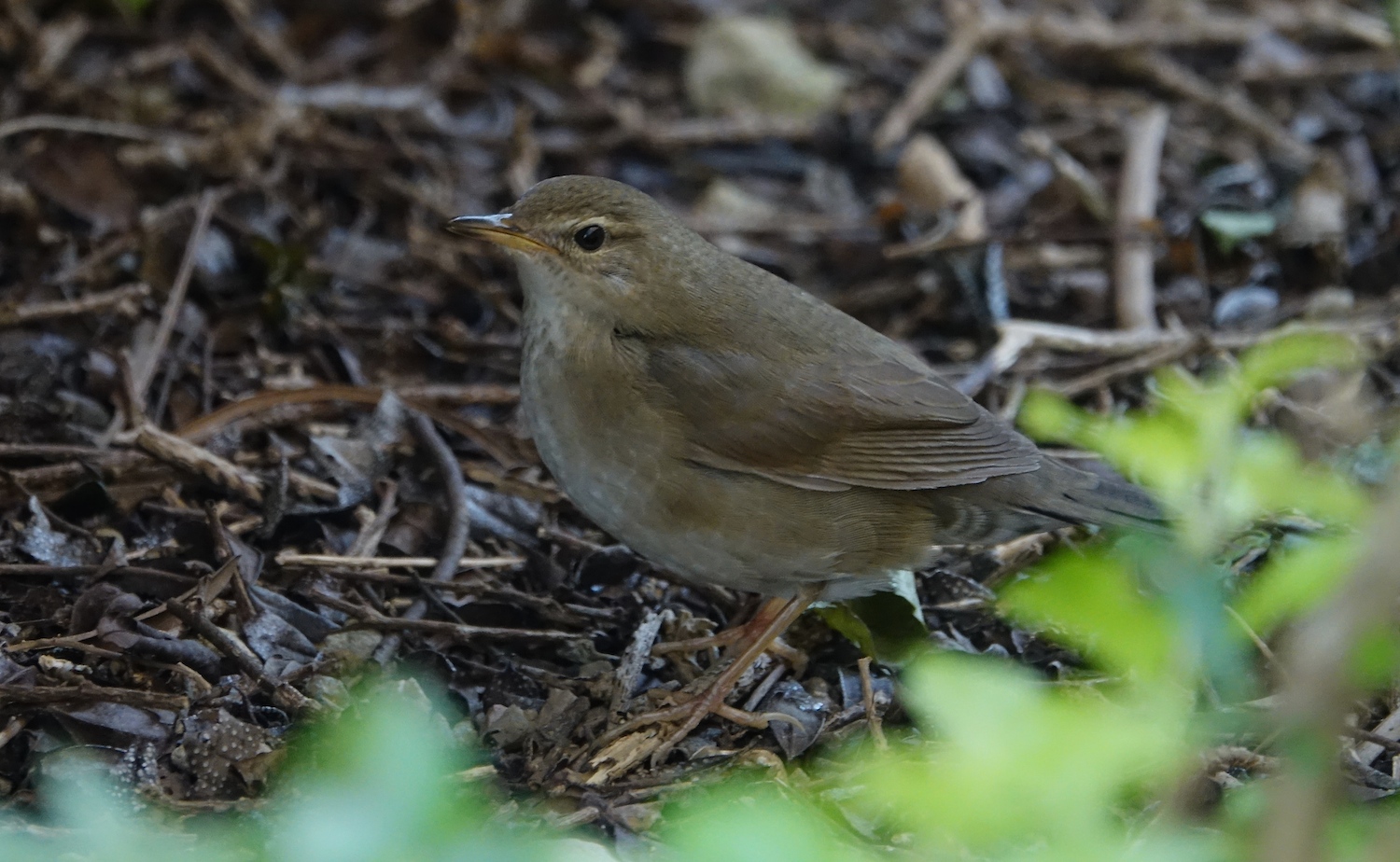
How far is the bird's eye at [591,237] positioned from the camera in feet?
14.5

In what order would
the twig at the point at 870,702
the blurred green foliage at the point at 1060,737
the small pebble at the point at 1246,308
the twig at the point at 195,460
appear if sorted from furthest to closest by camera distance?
the small pebble at the point at 1246,308
the twig at the point at 195,460
the twig at the point at 870,702
the blurred green foliage at the point at 1060,737

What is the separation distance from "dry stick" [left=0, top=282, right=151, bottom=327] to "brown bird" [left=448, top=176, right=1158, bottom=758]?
1738 millimetres

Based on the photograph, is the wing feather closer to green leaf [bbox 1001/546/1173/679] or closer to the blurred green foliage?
the blurred green foliage

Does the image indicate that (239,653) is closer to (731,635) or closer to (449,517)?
(449,517)

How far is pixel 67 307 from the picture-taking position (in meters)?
5.24

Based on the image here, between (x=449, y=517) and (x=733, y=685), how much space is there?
122cm

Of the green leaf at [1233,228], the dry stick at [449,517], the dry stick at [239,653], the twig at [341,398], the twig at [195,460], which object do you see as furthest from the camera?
the green leaf at [1233,228]

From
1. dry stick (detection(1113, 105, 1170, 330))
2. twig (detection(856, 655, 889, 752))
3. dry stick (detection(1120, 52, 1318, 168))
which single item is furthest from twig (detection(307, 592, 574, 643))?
dry stick (detection(1120, 52, 1318, 168))

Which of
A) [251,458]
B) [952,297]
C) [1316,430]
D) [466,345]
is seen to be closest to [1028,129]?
[952,297]

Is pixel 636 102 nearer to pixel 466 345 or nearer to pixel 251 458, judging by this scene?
pixel 466 345

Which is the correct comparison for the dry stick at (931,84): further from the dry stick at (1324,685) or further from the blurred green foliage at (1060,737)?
the dry stick at (1324,685)

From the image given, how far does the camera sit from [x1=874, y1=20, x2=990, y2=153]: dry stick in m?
7.62

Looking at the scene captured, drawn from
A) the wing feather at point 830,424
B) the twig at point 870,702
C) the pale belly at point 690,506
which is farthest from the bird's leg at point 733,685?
the wing feather at point 830,424

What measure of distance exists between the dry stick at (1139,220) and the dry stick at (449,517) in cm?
311
